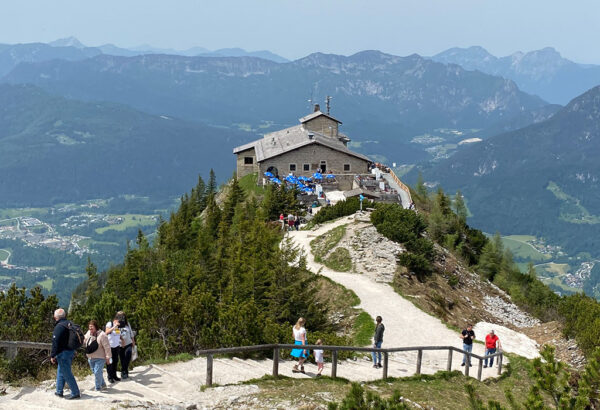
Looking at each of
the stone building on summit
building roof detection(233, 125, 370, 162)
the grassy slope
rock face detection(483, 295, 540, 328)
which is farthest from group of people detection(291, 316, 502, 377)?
building roof detection(233, 125, 370, 162)

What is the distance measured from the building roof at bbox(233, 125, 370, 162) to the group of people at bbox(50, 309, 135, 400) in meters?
51.1

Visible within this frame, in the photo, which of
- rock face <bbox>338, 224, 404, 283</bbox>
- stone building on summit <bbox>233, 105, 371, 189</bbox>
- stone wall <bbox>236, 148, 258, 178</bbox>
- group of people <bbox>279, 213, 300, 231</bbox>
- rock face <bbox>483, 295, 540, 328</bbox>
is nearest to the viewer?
rock face <bbox>338, 224, 404, 283</bbox>

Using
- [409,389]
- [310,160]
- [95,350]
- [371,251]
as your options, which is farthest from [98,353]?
[310,160]

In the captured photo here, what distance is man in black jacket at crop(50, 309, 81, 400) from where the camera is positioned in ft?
43.1

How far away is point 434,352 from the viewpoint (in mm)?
24547

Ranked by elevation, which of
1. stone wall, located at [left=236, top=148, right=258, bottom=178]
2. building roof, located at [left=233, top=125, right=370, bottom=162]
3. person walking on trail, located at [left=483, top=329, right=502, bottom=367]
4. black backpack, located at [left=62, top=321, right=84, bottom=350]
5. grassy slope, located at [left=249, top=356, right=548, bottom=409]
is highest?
building roof, located at [left=233, top=125, right=370, bottom=162]

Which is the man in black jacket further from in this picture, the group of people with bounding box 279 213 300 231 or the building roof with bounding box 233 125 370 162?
the building roof with bounding box 233 125 370 162

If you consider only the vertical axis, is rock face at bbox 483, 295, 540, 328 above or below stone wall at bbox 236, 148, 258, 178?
below

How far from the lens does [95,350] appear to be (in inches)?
547

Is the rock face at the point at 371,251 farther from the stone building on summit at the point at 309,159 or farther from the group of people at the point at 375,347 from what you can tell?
the stone building on summit at the point at 309,159

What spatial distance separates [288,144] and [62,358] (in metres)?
59.0

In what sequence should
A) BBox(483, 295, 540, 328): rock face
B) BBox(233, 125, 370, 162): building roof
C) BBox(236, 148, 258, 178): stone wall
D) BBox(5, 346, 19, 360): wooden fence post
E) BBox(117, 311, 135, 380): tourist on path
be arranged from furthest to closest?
BBox(236, 148, 258, 178): stone wall → BBox(233, 125, 370, 162): building roof → BBox(483, 295, 540, 328): rock face → BBox(117, 311, 135, 380): tourist on path → BBox(5, 346, 19, 360): wooden fence post

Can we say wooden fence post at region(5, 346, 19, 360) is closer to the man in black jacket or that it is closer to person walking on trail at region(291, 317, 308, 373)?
the man in black jacket

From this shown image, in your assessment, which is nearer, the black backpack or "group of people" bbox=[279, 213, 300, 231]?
the black backpack
